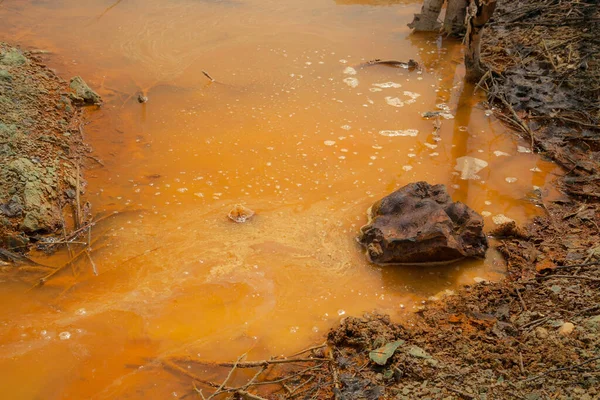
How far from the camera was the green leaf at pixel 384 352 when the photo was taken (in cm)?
282

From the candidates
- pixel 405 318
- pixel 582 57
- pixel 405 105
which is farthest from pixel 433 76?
Result: pixel 405 318

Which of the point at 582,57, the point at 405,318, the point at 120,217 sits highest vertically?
the point at 582,57

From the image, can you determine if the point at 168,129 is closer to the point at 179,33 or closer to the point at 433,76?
the point at 179,33

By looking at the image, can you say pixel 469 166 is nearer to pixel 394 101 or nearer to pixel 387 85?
Answer: pixel 394 101

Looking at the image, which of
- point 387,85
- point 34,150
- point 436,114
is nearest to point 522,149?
point 436,114

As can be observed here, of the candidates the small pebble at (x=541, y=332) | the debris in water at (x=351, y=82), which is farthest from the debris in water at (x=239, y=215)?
the debris in water at (x=351, y=82)

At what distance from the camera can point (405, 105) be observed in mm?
5426

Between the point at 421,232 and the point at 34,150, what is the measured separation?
3.15 metres

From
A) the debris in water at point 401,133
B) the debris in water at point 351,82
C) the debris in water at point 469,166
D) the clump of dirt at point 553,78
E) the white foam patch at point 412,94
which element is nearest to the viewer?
the debris in water at point 469,166

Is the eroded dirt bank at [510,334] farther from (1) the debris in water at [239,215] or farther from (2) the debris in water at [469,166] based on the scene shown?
(1) the debris in water at [239,215]

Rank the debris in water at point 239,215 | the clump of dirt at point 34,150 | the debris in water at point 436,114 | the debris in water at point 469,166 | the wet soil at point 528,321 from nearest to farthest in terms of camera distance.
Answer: the wet soil at point 528,321, the clump of dirt at point 34,150, the debris in water at point 239,215, the debris in water at point 469,166, the debris in water at point 436,114

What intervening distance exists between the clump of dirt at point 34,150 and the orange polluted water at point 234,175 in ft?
0.77

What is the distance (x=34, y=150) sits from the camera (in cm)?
435

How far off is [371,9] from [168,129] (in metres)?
3.87
